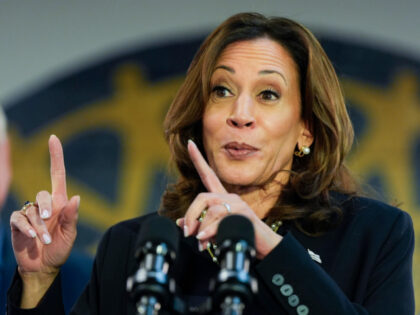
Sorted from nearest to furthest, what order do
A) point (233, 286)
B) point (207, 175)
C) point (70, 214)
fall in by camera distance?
1. point (233, 286)
2. point (207, 175)
3. point (70, 214)

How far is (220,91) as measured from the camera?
89.4 inches

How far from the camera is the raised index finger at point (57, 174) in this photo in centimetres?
208

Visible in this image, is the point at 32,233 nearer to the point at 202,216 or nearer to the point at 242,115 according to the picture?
the point at 202,216

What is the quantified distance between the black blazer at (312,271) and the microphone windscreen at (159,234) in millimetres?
363

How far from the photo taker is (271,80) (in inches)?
87.6

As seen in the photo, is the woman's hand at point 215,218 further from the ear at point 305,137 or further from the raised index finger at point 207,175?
the ear at point 305,137

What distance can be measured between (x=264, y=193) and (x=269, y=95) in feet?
0.90

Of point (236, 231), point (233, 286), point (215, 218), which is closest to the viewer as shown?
point (233, 286)

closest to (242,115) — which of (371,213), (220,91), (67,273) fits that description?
(220,91)

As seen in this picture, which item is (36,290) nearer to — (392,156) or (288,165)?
(288,165)

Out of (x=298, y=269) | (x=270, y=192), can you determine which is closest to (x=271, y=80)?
(x=270, y=192)

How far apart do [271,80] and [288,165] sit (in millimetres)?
258

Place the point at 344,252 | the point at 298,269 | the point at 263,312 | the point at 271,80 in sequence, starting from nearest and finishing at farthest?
the point at 298,269 < the point at 263,312 < the point at 344,252 < the point at 271,80

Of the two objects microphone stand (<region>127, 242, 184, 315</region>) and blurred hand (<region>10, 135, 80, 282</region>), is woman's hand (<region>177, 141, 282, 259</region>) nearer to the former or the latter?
microphone stand (<region>127, 242, 184, 315</region>)
